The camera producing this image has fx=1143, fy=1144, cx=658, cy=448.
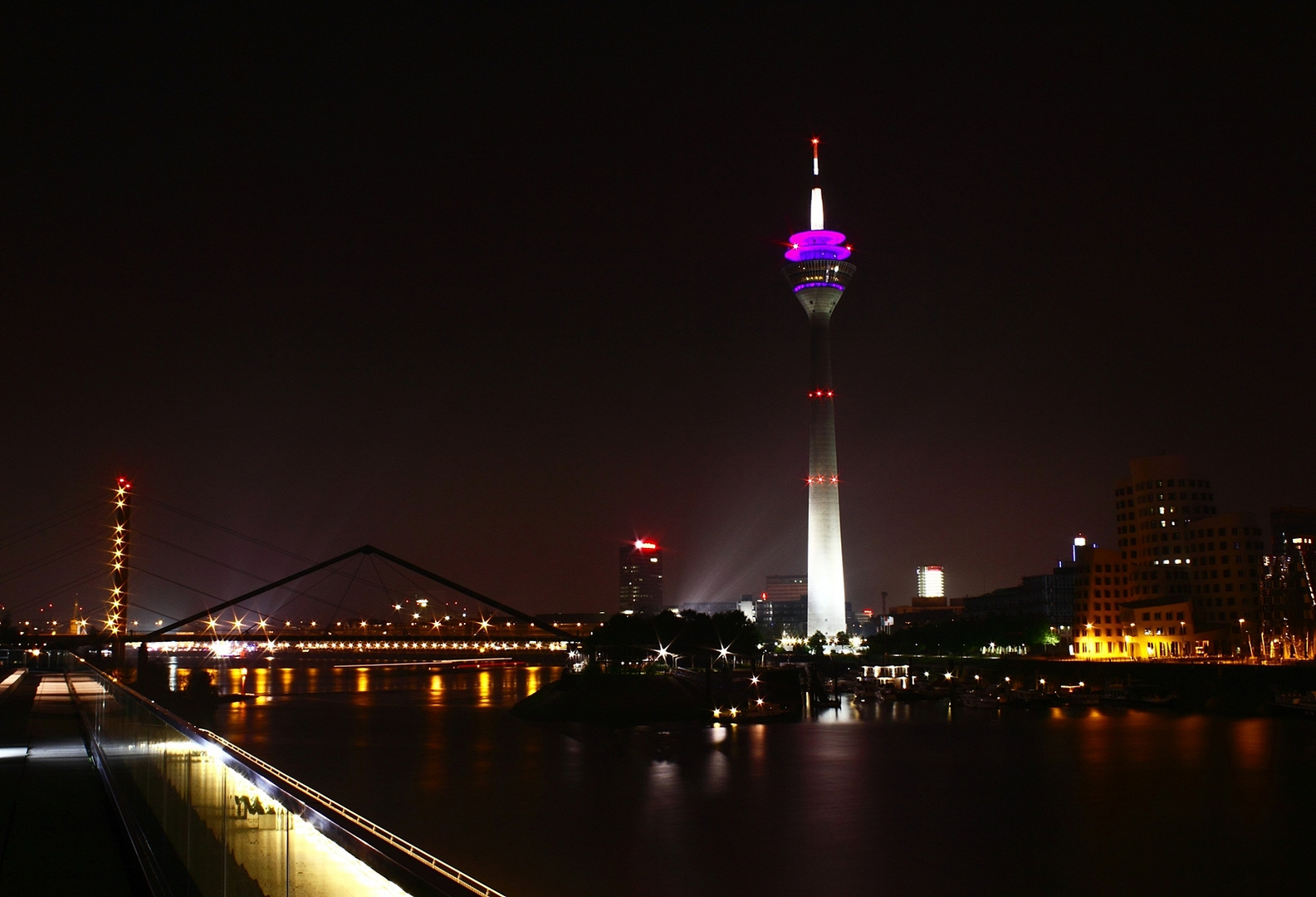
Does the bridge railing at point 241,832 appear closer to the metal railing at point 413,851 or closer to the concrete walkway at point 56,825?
the metal railing at point 413,851

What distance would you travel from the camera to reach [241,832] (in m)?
4.85

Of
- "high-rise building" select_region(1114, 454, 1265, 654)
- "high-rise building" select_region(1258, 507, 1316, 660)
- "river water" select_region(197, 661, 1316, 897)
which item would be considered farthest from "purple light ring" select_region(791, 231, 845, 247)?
"river water" select_region(197, 661, 1316, 897)

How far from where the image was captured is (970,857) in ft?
69.2

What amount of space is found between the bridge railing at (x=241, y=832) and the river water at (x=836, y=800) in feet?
35.3

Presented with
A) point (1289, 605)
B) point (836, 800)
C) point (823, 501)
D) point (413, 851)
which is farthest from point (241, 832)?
point (823, 501)

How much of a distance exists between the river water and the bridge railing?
10.8 meters

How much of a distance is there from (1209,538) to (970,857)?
60547mm

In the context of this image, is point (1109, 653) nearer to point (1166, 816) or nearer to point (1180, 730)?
point (1180, 730)

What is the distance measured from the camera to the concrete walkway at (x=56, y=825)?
783cm

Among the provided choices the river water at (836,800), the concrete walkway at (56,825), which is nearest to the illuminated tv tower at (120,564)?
the river water at (836,800)

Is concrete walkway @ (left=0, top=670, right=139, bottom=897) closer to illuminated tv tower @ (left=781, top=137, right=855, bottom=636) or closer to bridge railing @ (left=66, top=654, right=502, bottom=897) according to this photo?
bridge railing @ (left=66, top=654, right=502, bottom=897)

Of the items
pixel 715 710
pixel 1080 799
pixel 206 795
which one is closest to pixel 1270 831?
pixel 1080 799

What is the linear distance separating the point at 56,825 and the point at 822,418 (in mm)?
101619

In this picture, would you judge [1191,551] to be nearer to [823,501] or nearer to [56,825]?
[823,501]
